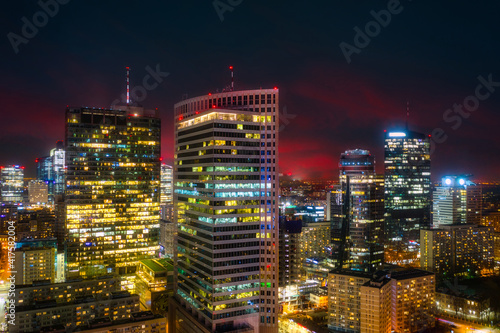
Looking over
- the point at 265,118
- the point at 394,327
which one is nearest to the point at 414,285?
the point at 394,327

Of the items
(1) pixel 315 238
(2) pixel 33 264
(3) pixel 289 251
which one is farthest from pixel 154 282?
(1) pixel 315 238

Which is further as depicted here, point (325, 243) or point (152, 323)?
point (325, 243)

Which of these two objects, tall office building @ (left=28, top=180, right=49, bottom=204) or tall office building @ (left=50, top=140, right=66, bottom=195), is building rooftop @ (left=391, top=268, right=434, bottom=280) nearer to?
tall office building @ (left=50, top=140, right=66, bottom=195)

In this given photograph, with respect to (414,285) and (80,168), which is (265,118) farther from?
(80,168)

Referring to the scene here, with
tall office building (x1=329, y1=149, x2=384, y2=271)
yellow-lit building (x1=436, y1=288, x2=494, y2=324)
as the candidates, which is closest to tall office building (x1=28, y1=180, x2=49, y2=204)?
tall office building (x1=329, y1=149, x2=384, y2=271)

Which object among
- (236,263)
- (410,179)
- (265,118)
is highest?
(265,118)
